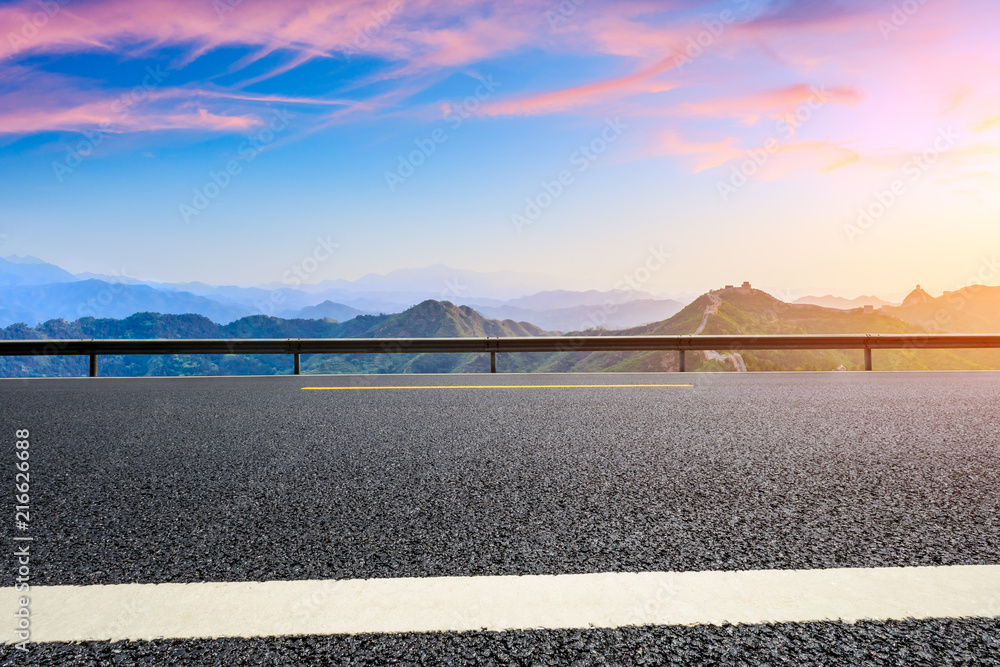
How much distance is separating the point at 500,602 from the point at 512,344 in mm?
13754

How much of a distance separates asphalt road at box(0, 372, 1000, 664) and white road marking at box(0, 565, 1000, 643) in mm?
94

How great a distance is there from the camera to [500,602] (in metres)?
2.68

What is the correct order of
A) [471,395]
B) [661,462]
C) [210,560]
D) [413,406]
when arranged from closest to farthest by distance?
[210,560]
[661,462]
[413,406]
[471,395]

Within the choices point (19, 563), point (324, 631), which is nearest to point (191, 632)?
point (324, 631)

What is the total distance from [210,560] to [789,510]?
327 cm

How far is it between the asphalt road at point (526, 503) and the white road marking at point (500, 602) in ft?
0.31

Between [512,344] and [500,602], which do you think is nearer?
[500,602]

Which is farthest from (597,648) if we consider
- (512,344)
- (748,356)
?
(748,356)

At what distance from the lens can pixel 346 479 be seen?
4.88m

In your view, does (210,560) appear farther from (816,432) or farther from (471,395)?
(471,395)


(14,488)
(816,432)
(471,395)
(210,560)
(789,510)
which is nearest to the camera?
(210,560)

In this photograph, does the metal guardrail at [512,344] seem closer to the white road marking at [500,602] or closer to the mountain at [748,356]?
the white road marking at [500,602]

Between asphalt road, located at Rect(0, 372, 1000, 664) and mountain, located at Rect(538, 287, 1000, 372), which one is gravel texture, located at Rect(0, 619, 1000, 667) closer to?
asphalt road, located at Rect(0, 372, 1000, 664)

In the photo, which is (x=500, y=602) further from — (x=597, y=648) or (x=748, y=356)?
(x=748, y=356)
